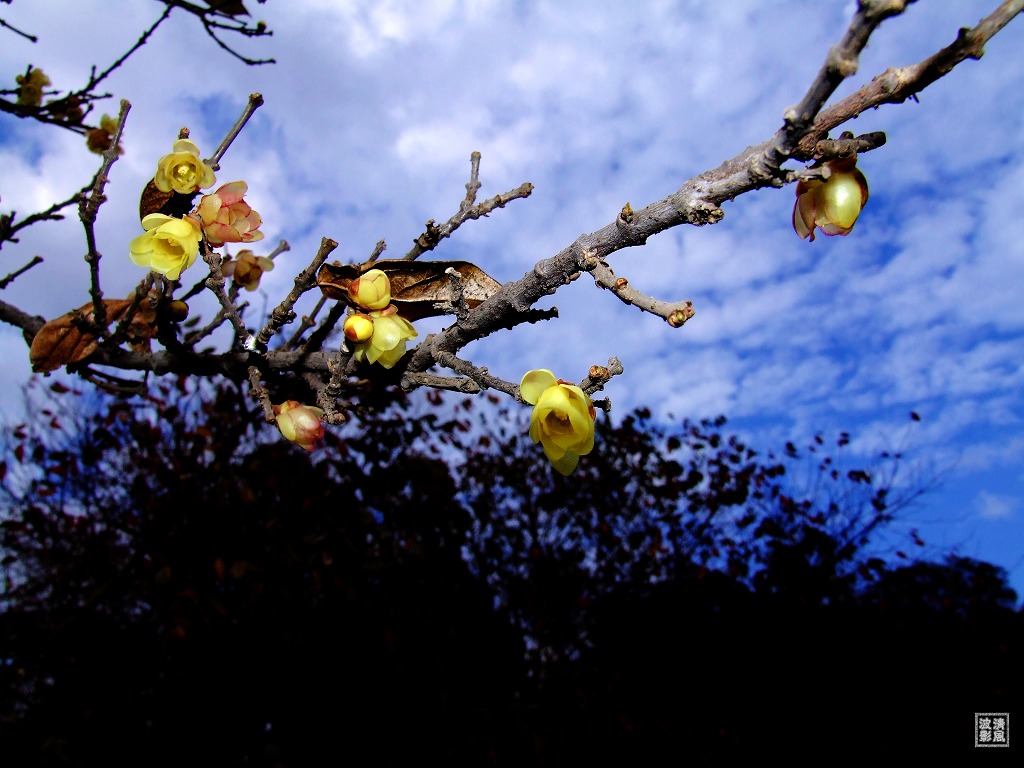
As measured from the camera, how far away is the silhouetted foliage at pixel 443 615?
19.0 feet

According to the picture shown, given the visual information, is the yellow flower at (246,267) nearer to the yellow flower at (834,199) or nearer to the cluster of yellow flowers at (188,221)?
the cluster of yellow flowers at (188,221)

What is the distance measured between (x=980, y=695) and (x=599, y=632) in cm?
461

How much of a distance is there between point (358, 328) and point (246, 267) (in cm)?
97

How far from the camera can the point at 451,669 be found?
23.5ft

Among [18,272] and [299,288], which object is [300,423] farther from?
[18,272]

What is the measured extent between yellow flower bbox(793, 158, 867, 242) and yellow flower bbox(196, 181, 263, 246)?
4.24 ft

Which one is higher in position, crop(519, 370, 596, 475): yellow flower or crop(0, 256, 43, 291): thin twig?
crop(0, 256, 43, 291): thin twig

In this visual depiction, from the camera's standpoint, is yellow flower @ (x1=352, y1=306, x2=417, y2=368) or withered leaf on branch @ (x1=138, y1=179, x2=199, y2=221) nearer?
yellow flower @ (x1=352, y1=306, x2=417, y2=368)

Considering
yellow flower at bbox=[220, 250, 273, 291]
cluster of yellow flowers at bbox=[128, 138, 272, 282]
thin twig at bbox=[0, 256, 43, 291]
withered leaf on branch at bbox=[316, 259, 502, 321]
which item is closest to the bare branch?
withered leaf on branch at bbox=[316, 259, 502, 321]

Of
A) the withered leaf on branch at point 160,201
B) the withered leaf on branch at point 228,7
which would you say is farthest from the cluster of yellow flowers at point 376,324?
the withered leaf on branch at point 228,7

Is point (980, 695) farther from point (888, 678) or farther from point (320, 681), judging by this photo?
point (320, 681)

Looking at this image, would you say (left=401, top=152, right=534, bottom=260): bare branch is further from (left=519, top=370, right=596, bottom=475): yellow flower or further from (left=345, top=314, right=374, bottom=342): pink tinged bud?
(left=519, top=370, right=596, bottom=475): yellow flower

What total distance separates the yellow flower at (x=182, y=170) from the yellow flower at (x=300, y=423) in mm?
584

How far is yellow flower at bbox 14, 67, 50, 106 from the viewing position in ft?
11.8
